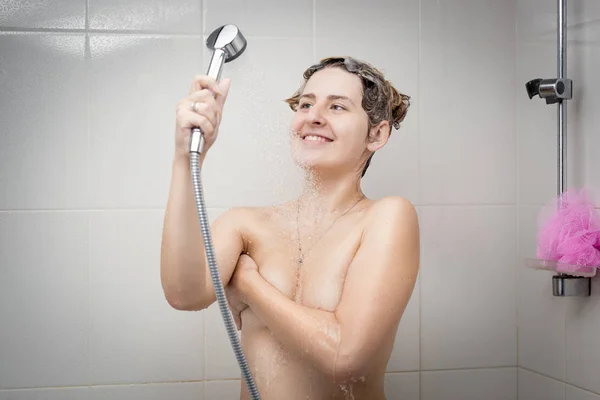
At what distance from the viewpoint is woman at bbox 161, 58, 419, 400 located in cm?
106

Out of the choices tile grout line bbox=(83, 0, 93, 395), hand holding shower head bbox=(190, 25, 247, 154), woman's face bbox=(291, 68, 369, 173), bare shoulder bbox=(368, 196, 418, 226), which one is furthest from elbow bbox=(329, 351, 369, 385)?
tile grout line bbox=(83, 0, 93, 395)

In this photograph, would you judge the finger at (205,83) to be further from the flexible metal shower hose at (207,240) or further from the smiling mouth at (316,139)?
the smiling mouth at (316,139)

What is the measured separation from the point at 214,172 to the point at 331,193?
15.2 inches

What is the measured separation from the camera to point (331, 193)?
4.28ft

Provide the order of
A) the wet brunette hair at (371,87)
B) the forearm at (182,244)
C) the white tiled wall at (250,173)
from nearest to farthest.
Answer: the forearm at (182,244)
the wet brunette hair at (371,87)
the white tiled wall at (250,173)

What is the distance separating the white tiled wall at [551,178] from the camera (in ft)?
4.73

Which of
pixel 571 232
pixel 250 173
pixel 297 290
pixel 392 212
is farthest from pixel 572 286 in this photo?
pixel 250 173

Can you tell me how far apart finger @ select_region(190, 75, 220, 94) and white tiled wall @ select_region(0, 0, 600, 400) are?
1.95ft

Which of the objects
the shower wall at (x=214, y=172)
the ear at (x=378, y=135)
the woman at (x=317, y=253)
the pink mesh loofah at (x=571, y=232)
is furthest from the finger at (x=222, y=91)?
the pink mesh loofah at (x=571, y=232)

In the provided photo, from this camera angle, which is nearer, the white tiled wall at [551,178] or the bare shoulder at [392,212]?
the bare shoulder at [392,212]

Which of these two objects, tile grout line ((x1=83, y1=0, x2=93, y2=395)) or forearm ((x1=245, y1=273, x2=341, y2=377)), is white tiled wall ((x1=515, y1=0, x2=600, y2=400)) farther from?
tile grout line ((x1=83, y1=0, x2=93, y2=395))

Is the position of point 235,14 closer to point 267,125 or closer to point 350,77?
point 267,125

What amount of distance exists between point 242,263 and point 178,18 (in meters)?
0.68

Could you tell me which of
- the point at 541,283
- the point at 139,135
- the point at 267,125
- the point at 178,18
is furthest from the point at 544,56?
the point at 139,135
